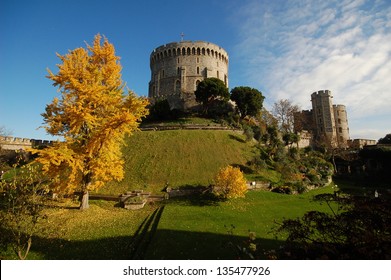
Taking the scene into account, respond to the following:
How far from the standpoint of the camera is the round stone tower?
2672 inches

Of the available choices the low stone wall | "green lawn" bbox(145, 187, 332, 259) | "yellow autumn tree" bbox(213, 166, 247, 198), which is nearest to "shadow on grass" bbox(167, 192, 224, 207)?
"green lawn" bbox(145, 187, 332, 259)

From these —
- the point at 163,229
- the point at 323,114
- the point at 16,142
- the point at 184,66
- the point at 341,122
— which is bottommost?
the point at 163,229

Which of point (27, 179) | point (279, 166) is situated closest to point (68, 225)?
point (27, 179)

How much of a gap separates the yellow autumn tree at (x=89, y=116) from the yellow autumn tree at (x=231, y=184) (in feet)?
36.5

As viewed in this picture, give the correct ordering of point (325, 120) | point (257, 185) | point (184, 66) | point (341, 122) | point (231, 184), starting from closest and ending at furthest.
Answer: point (231, 184) < point (257, 185) < point (184, 66) < point (325, 120) < point (341, 122)

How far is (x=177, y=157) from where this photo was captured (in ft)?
119

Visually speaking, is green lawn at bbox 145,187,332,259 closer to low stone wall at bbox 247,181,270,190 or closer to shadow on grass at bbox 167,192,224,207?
shadow on grass at bbox 167,192,224,207

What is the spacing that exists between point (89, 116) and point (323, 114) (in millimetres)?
68844

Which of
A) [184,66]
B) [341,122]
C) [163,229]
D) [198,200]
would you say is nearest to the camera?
[163,229]

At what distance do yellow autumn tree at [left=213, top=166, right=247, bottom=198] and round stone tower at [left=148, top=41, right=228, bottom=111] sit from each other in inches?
1717

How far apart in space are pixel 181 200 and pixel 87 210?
9423 mm

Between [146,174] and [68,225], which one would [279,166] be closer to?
[146,174]

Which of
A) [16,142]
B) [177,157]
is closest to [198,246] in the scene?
[177,157]

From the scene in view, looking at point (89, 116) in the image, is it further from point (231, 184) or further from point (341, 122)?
point (341, 122)
